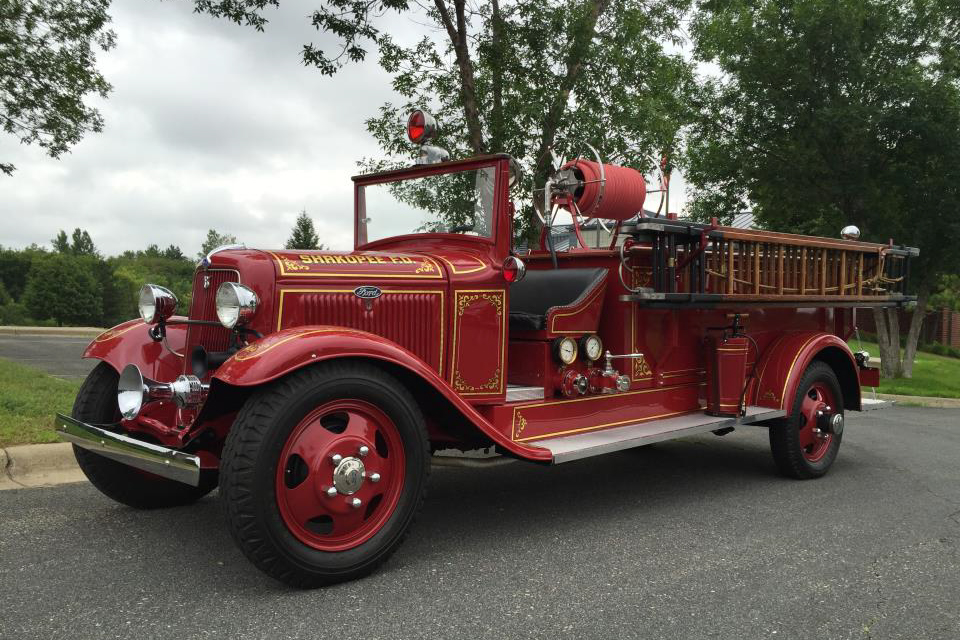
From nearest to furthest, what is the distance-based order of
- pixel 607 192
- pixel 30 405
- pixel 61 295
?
1. pixel 607 192
2. pixel 30 405
3. pixel 61 295

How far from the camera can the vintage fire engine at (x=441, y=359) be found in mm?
2990

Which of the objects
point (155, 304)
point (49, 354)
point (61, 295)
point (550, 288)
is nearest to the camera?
point (155, 304)

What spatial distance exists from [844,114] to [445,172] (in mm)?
8306

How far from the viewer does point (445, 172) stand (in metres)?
4.23

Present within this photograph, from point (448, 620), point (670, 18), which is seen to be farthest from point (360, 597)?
point (670, 18)

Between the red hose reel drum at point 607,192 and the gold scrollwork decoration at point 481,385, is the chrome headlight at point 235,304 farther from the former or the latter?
the red hose reel drum at point 607,192

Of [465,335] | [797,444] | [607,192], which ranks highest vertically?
[607,192]

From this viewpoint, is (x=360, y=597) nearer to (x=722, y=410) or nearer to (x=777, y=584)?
(x=777, y=584)

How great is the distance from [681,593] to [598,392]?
5.22ft

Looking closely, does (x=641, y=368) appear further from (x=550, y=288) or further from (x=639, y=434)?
(x=550, y=288)

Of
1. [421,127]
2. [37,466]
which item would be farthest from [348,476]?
[37,466]

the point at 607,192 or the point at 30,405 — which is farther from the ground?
the point at 607,192

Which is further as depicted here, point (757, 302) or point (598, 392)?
point (757, 302)

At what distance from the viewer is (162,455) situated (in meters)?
2.89
